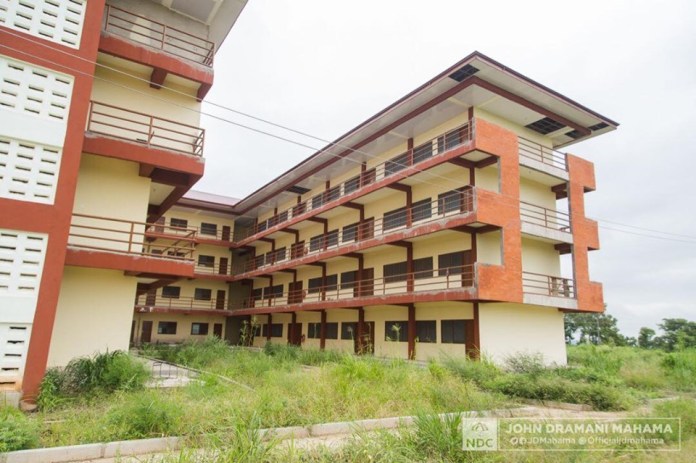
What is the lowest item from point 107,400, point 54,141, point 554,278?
point 107,400

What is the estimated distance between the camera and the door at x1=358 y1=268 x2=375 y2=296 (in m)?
24.3

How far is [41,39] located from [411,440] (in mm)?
11365

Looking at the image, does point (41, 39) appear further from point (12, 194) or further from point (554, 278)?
point (554, 278)

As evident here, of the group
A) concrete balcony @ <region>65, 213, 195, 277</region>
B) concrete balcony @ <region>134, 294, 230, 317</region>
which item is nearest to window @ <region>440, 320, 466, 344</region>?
concrete balcony @ <region>65, 213, 195, 277</region>

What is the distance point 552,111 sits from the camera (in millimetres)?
20141

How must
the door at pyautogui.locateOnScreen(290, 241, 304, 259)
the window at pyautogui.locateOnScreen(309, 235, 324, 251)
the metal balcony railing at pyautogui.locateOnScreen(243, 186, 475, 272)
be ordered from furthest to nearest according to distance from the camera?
the door at pyautogui.locateOnScreen(290, 241, 304, 259) < the window at pyautogui.locateOnScreen(309, 235, 324, 251) < the metal balcony railing at pyautogui.locateOnScreen(243, 186, 475, 272)

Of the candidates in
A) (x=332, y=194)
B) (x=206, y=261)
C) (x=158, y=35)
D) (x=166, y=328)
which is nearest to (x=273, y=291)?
(x=206, y=261)

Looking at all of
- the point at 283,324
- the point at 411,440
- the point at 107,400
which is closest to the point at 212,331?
the point at 283,324

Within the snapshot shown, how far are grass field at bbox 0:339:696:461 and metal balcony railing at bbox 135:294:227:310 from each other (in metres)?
21.3

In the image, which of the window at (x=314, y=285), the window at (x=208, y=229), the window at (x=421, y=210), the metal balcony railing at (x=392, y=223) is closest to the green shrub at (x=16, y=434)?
the metal balcony railing at (x=392, y=223)

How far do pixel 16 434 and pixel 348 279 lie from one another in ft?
70.6

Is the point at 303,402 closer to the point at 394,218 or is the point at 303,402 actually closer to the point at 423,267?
the point at 423,267

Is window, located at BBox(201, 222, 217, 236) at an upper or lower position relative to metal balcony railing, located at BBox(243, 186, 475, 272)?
upper

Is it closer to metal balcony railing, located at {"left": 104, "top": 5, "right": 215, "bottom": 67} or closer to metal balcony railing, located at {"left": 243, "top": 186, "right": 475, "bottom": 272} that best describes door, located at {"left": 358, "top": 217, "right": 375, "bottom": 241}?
metal balcony railing, located at {"left": 243, "top": 186, "right": 475, "bottom": 272}
